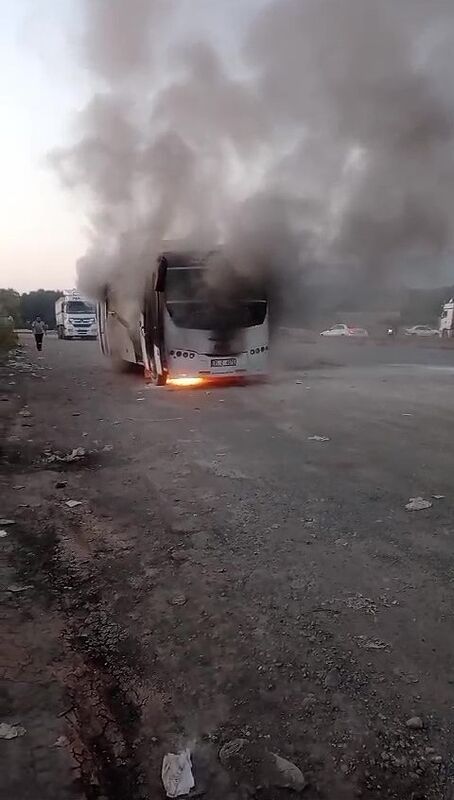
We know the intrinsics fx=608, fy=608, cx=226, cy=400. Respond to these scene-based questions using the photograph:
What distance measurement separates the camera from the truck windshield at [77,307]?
32500mm

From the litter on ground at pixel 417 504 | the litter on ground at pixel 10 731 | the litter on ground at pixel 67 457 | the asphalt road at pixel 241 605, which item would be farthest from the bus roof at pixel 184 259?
the litter on ground at pixel 10 731

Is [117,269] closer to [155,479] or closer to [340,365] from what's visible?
[340,365]

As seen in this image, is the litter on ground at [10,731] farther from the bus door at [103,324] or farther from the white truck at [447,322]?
the white truck at [447,322]

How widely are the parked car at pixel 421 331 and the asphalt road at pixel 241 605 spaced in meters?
26.5

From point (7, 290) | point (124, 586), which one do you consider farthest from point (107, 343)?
point (7, 290)

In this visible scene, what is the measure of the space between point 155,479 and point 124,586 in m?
1.87

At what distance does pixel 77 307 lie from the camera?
3297 cm

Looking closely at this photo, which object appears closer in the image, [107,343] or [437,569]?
[437,569]

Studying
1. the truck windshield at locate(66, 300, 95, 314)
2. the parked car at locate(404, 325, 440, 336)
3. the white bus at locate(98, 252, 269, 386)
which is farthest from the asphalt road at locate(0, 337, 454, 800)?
the truck windshield at locate(66, 300, 95, 314)

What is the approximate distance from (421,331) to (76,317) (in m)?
18.9

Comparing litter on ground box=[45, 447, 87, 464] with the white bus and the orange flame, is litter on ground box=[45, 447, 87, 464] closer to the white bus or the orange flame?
the white bus

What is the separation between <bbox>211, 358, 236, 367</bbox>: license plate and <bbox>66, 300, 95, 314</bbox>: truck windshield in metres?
23.2

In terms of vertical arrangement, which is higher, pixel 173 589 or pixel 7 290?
pixel 7 290

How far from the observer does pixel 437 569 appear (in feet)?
9.93
